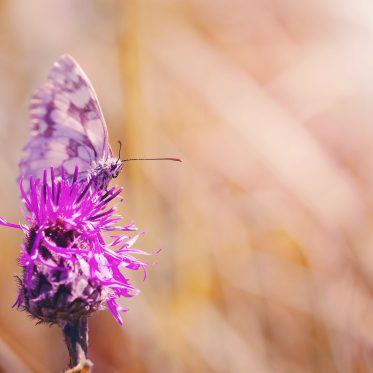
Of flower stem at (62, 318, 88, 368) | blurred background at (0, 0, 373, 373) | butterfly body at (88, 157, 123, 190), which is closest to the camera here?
flower stem at (62, 318, 88, 368)

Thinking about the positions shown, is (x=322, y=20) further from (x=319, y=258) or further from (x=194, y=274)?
(x=194, y=274)

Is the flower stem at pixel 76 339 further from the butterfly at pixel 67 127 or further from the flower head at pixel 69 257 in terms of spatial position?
the butterfly at pixel 67 127

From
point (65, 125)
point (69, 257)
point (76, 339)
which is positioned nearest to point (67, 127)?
point (65, 125)

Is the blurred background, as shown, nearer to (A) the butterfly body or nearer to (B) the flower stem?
(A) the butterfly body

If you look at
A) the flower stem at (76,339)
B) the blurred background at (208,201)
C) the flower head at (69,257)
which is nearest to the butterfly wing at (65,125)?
the flower head at (69,257)

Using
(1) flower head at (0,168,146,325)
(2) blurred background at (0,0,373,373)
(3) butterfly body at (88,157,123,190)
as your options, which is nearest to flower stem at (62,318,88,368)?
(1) flower head at (0,168,146,325)

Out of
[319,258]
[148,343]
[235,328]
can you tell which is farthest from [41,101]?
[319,258]

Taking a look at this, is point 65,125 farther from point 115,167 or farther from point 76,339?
point 76,339

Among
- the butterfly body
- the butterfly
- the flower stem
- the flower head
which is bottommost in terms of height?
the flower stem
